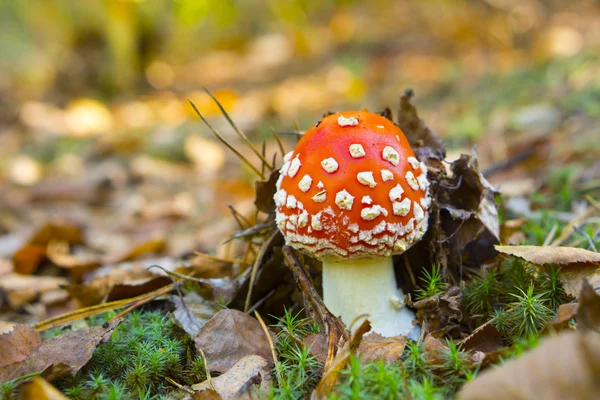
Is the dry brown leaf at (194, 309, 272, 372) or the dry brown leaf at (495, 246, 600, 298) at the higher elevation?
the dry brown leaf at (495, 246, 600, 298)

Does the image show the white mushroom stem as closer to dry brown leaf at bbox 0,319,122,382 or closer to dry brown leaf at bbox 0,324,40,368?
dry brown leaf at bbox 0,319,122,382

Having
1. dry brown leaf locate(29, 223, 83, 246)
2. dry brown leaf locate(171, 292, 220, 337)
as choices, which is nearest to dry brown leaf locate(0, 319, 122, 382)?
dry brown leaf locate(171, 292, 220, 337)

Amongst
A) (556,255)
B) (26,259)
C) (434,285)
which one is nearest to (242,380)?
(434,285)

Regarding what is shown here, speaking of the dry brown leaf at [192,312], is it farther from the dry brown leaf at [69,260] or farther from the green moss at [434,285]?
the dry brown leaf at [69,260]

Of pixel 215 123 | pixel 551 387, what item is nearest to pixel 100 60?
pixel 215 123

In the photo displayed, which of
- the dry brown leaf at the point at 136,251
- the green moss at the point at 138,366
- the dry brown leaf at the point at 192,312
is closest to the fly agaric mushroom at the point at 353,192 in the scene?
the dry brown leaf at the point at 192,312

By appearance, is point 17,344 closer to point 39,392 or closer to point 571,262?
point 39,392
